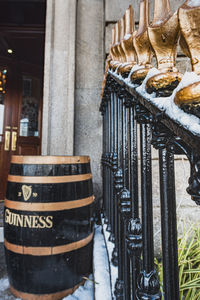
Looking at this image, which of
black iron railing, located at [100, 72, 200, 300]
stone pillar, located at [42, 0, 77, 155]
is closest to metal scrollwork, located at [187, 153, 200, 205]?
black iron railing, located at [100, 72, 200, 300]

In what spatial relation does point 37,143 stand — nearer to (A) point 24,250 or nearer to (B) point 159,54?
(A) point 24,250

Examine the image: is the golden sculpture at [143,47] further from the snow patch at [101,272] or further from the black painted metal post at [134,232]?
the snow patch at [101,272]

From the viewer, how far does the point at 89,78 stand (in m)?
1.89

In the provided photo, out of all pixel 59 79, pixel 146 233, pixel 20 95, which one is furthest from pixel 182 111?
pixel 20 95

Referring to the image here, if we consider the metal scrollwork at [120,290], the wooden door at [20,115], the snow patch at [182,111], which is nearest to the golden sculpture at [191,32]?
the snow patch at [182,111]

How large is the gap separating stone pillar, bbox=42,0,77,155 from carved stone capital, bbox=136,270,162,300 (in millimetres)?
1368

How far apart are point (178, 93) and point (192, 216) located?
169 cm

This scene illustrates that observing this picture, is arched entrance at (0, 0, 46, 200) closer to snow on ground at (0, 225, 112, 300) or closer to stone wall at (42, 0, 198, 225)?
stone wall at (42, 0, 198, 225)

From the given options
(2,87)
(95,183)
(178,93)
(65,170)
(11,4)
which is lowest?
(95,183)

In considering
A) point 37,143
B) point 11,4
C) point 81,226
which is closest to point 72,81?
point 81,226

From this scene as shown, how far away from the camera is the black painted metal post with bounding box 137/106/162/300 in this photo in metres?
0.45

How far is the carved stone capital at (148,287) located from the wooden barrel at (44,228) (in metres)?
0.63

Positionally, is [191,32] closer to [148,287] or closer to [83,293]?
Answer: [148,287]

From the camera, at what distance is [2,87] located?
13.7 ft
